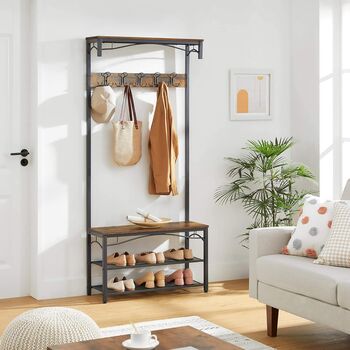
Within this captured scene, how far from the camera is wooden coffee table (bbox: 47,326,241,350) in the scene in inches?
124

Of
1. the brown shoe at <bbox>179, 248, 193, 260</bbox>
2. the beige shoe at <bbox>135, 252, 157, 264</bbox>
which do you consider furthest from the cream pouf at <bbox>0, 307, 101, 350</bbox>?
the brown shoe at <bbox>179, 248, 193, 260</bbox>

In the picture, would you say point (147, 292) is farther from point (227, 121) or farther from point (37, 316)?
point (37, 316)

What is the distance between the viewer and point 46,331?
3.61 m

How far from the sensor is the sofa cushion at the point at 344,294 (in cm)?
388

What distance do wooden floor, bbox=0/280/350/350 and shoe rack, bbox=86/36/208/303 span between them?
102 mm

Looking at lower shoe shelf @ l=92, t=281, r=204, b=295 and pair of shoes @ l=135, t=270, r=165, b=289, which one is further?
pair of shoes @ l=135, t=270, r=165, b=289

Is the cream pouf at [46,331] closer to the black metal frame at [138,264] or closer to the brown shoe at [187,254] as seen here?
the black metal frame at [138,264]

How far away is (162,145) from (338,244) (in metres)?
1.88

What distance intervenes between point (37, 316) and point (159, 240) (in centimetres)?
232

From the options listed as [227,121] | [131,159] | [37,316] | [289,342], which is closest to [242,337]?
[289,342]

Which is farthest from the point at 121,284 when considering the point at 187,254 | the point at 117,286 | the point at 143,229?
the point at 187,254

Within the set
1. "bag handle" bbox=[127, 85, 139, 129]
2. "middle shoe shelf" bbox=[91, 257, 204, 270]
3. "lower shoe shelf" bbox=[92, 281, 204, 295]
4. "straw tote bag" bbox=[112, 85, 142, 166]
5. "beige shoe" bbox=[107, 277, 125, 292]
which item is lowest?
"lower shoe shelf" bbox=[92, 281, 204, 295]

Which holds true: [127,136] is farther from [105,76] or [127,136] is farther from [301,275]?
[301,275]

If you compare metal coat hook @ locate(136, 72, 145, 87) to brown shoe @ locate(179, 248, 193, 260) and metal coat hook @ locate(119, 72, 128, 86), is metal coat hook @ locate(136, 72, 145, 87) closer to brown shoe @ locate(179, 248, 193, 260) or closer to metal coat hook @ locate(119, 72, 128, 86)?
metal coat hook @ locate(119, 72, 128, 86)
